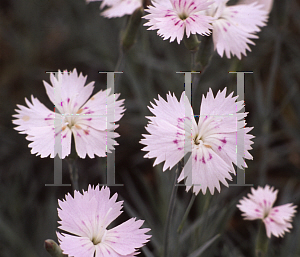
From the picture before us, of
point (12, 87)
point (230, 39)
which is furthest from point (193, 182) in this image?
point (12, 87)

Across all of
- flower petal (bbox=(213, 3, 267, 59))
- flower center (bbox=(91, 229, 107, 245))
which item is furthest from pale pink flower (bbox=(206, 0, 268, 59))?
flower center (bbox=(91, 229, 107, 245))

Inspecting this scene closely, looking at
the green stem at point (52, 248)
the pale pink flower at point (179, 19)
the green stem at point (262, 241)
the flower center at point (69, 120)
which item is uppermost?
the pale pink flower at point (179, 19)

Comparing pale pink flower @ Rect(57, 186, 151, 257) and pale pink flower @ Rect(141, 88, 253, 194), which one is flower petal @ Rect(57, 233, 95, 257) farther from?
pale pink flower @ Rect(141, 88, 253, 194)

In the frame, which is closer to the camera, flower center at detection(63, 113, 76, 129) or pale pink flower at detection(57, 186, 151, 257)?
pale pink flower at detection(57, 186, 151, 257)

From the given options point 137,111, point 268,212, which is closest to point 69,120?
point 268,212

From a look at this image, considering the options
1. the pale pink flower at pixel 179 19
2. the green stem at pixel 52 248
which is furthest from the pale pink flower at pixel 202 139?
the green stem at pixel 52 248

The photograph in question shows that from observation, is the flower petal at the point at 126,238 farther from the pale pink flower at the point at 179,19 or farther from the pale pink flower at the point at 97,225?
the pale pink flower at the point at 179,19
